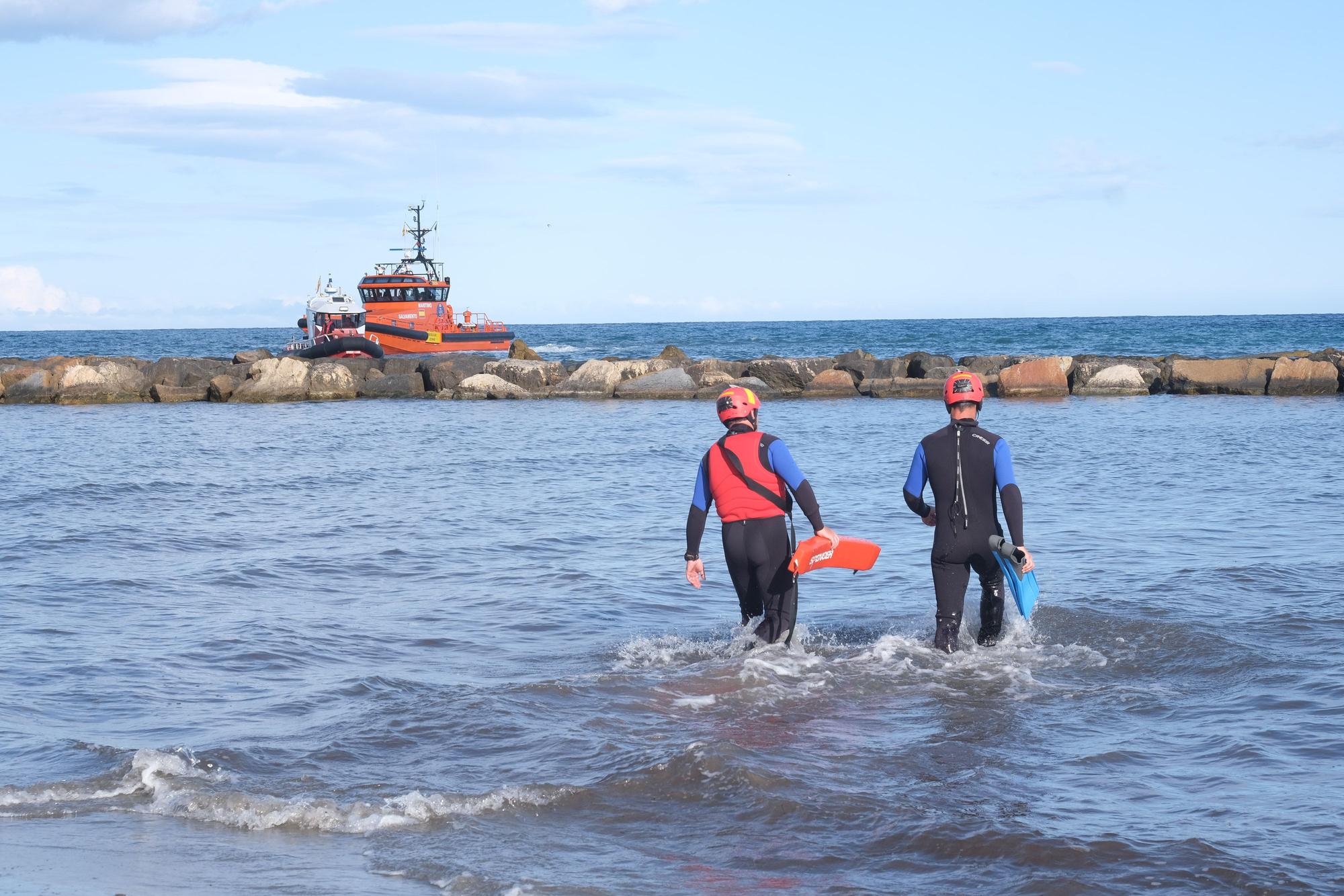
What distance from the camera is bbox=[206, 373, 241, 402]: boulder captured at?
3512 cm

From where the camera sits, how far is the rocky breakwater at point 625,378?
31.5 m

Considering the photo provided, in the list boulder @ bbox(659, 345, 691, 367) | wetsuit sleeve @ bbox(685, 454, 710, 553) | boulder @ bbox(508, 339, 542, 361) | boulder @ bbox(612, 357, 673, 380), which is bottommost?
wetsuit sleeve @ bbox(685, 454, 710, 553)

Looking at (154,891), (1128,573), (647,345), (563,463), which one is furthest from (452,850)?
(647,345)

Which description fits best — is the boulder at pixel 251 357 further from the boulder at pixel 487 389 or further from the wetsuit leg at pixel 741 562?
the wetsuit leg at pixel 741 562

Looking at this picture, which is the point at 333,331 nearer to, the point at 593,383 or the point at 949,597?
the point at 593,383

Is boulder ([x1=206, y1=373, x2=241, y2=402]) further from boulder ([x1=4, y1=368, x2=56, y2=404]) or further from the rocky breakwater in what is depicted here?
boulder ([x1=4, y1=368, x2=56, y2=404])

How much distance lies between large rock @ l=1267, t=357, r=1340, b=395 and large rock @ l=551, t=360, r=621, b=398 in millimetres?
17276

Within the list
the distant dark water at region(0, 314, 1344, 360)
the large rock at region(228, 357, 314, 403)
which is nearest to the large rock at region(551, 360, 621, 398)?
the large rock at region(228, 357, 314, 403)

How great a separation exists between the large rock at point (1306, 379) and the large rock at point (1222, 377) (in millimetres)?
294

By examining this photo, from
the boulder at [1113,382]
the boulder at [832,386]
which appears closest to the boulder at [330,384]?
the boulder at [832,386]

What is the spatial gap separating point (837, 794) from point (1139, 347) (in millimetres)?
57790

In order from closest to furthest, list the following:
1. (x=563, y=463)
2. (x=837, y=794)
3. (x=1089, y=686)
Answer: (x=837, y=794), (x=1089, y=686), (x=563, y=463)

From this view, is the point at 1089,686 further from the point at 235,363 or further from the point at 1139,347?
the point at 1139,347

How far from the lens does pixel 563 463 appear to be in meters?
19.6
